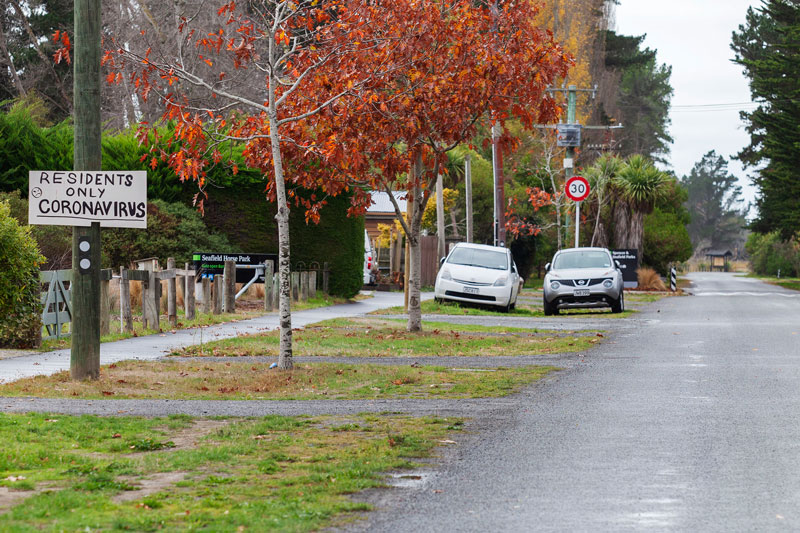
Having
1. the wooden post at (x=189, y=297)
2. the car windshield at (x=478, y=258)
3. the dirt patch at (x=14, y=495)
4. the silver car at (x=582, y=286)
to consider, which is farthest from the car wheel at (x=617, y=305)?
the dirt patch at (x=14, y=495)

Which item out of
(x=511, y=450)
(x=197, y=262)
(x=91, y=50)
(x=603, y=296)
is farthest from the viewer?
(x=603, y=296)

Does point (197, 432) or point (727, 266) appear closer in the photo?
point (197, 432)

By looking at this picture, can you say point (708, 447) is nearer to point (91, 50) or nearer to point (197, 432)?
point (197, 432)

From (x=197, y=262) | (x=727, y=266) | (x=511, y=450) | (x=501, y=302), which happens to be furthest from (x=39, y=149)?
(x=727, y=266)

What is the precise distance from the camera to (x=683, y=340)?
19156 millimetres

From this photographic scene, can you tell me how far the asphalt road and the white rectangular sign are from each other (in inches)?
189

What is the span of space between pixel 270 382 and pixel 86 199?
2845mm

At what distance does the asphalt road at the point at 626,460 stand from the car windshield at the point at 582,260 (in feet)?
45.6

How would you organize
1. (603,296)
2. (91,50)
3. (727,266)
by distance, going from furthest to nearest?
(727,266)
(603,296)
(91,50)

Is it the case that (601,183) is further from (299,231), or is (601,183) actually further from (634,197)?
(299,231)

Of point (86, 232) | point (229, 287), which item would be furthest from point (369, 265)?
point (86, 232)

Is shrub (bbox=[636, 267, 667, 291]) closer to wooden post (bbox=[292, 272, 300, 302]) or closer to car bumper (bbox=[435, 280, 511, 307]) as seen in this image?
car bumper (bbox=[435, 280, 511, 307])

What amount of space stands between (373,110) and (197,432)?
846 cm

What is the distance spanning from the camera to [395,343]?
17797 millimetres
